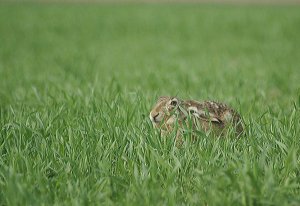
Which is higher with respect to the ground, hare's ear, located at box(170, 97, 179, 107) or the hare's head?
hare's ear, located at box(170, 97, 179, 107)

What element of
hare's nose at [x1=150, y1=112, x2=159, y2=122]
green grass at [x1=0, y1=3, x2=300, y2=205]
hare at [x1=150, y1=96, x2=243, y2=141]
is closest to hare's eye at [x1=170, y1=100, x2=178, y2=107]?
hare at [x1=150, y1=96, x2=243, y2=141]

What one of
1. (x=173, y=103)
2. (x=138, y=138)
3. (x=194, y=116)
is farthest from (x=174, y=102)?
(x=138, y=138)

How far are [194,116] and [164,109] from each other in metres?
0.25

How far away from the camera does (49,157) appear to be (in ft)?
11.4

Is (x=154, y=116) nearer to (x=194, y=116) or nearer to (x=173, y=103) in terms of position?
(x=173, y=103)

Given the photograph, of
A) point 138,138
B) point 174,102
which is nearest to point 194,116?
point 174,102

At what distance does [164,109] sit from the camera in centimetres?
373

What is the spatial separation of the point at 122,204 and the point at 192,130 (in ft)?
3.30

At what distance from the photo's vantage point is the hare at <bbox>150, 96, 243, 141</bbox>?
370 centimetres

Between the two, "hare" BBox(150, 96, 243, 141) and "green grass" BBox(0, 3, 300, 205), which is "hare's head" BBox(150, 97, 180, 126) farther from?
"green grass" BBox(0, 3, 300, 205)

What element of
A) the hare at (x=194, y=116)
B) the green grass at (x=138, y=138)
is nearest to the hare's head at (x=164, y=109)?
the hare at (x=194, y=116)

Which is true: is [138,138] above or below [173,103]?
below

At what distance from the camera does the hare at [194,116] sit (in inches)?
146

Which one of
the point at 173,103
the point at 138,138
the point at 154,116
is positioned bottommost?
the point at 138,138
